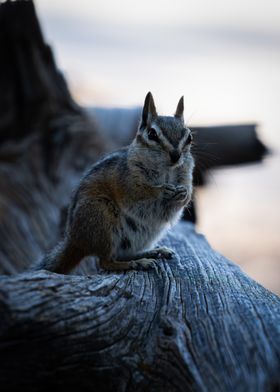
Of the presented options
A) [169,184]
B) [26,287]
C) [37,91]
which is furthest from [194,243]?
[37,91]

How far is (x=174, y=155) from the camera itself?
396 cm

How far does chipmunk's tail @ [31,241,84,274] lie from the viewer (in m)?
4.04

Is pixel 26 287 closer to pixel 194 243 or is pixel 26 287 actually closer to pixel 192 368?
pixel 192 368

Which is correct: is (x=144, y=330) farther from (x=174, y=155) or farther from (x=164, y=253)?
(x=174, y=155)

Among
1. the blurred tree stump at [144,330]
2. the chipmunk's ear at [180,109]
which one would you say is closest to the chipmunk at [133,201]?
the chipmunk's ear at [180,109]

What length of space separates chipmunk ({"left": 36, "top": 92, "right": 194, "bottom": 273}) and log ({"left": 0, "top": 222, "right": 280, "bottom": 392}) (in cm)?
103

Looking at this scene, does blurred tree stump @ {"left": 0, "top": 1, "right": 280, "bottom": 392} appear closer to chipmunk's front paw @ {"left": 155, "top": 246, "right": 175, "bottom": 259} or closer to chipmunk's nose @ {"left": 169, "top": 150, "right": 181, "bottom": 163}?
chipmunk's front paw @ {"left": 155, "top": 246, "right": 175, "bottom": 259}

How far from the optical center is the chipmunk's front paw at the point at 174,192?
4.15 meters


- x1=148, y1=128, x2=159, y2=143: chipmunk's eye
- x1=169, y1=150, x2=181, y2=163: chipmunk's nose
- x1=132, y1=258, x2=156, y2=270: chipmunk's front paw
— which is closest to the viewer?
x1=132, y1=258, x2=156, y2=270: chipmunk's front paw

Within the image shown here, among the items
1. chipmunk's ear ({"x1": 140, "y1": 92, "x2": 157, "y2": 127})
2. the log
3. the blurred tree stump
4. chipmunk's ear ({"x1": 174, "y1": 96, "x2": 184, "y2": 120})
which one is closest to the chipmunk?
chipmunk's ear ({"x1": 140, "y1": 92, "x2": 157, "y2": 127})

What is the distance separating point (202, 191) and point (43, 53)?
2.86 m

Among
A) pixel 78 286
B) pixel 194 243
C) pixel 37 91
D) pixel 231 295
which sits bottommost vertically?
pixel 194 243

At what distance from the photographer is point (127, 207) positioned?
13.5 ft

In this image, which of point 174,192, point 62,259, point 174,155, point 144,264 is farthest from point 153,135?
point 62,259
